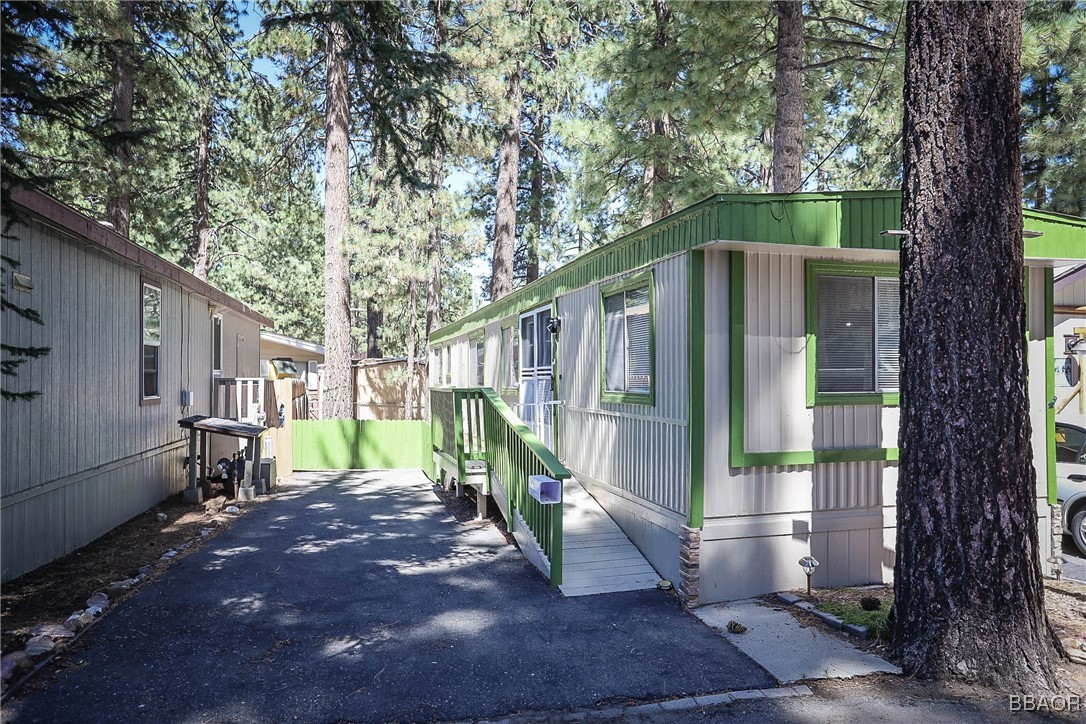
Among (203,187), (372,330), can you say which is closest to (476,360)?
(203,187)

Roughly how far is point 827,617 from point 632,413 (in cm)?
237

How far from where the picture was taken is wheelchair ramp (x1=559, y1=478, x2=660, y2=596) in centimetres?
585

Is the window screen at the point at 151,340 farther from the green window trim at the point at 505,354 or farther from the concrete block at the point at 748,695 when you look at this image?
the concrete block at the point at 748,695

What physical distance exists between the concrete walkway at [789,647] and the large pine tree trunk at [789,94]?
20.5 feet

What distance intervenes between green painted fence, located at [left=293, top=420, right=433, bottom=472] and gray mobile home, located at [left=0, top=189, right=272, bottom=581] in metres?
3.81

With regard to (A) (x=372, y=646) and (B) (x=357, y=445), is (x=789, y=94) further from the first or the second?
(B) (x=357, y=445)

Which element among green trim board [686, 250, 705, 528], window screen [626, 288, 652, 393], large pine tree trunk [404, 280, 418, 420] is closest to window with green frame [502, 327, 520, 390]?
window screen [626, 288, 652, 393]

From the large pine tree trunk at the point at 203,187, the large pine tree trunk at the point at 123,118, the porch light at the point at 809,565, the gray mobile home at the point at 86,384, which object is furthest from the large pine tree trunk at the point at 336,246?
the porch light at the point at 809,565

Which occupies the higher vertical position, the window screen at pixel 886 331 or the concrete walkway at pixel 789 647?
the window screen at pixel 886 331

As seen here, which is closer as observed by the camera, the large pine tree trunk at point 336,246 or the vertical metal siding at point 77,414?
the vertical metal siding at point 77,414

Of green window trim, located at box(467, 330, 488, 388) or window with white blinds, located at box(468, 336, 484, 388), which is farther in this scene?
window with white blinds, located at box(468, 336, 484, 388)

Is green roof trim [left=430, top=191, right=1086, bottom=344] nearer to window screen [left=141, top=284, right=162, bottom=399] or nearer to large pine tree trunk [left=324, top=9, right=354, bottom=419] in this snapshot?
window screen [left=141, top=284, right=162, bottom=399]

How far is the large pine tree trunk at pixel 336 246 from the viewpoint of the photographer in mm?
15219

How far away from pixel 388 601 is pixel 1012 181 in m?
5.07
